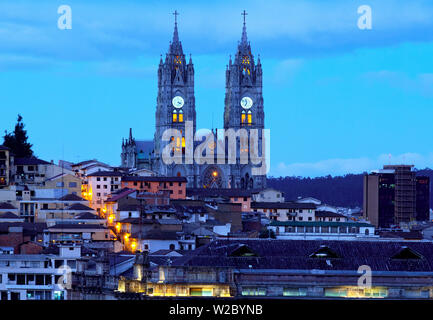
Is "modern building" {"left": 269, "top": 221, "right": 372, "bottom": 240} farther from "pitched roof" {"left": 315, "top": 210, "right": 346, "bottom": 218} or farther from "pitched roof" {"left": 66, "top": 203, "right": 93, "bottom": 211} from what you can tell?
"pitched roof" {"left": 315, "top": 210, "right": 346, "bottom": 218}

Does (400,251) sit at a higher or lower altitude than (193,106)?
lower

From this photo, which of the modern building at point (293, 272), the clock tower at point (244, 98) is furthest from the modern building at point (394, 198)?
the modern building at point (293, 272)

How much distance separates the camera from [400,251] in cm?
3872

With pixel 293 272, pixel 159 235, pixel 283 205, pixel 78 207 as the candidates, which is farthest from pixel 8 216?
pixel 293 272

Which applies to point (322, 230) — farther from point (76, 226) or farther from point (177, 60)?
point (177, 60)

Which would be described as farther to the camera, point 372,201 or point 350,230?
point 372,201

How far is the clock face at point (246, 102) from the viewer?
159 metres

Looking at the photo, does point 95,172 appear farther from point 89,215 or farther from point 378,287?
point 378,287

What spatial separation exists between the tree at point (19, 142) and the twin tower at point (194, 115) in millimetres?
29304

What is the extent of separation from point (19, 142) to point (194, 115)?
126 feet

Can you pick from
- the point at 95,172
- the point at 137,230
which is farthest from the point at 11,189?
the point at 137,230

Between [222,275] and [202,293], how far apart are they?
110 centimetres

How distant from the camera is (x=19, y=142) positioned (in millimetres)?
123750
